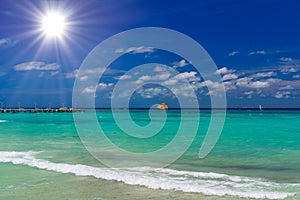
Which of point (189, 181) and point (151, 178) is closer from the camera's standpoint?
point (189, 181)

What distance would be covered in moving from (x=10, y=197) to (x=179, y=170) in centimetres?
643

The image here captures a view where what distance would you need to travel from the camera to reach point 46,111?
126250 millimetres

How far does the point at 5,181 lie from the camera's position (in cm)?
1112

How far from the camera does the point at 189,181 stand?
10.9 meters

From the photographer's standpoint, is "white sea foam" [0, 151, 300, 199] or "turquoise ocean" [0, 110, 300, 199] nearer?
"turquoise ocean" [0, 110, 300, 199]

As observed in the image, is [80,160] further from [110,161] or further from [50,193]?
[50,193]

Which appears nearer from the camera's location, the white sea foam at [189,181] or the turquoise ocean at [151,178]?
the turquoise ocean at [151,178]

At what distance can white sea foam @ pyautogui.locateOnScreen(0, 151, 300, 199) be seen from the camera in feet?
31.3

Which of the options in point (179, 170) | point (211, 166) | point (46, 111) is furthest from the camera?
point (46, 111)

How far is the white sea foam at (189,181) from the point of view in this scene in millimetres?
9555

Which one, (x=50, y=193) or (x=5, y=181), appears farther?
(x=5, y=181)

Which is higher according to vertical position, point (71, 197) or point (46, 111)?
point (46, 111)

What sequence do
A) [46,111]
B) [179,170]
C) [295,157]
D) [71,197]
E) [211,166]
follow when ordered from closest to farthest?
[71,197]
[179,170]
[211,166]
[295,157]
[46,111]

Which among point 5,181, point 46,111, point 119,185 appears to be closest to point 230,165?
point 119,185
